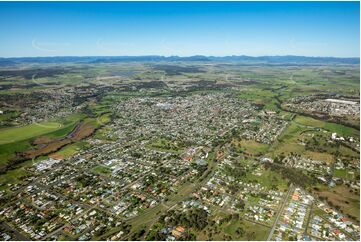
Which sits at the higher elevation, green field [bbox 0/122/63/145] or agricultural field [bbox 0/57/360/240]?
green field [bbox 0/122/63/145]

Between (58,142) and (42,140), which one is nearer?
(58,142)

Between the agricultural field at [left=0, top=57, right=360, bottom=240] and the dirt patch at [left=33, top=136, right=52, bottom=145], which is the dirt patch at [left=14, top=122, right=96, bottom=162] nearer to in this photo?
the dirt patch at [left=33, top=136, right=52, bottom=145]

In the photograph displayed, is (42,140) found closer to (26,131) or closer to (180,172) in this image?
(26,131)

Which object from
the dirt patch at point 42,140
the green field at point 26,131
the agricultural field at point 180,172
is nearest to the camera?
the agricultural field at point 180,172

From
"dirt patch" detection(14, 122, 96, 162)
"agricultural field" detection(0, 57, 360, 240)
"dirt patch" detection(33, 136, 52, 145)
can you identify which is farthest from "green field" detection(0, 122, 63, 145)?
"dirt patch" detection(14, 122, 96, 162)

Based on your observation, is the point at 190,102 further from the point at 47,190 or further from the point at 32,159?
the point at 47,190

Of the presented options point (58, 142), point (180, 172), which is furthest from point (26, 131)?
point (180, 172)

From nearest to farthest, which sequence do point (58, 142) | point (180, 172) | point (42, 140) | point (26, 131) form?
1. point (180, 172)
2. point (58, 142)
3. point (42, 140)
4. point (26, 131)

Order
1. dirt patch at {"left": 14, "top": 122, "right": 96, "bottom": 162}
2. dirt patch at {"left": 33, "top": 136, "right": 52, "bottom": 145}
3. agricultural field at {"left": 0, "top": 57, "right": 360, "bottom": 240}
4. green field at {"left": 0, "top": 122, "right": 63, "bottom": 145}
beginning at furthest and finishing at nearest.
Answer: green field at {"left": 0, "top": 122, "right": 63, "bottom": 145} < dirt patch at {"left": 33, "top": 136, "right": 52, "bottom": 145} < dirt patch at {"left": 14, "top": 122, "right": 96, "bottom": 162} < agricultural field at {"left": 0, "top": 57, "right": 360, "bottom": 240}

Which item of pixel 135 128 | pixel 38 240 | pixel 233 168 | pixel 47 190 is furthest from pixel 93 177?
pixel 135 128

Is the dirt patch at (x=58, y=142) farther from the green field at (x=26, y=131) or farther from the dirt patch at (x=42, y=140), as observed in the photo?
the green field at (x=26, y=131)

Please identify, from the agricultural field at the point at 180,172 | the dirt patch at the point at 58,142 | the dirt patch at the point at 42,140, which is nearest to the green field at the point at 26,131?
the agricultural field at the point at 180,172
